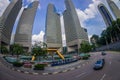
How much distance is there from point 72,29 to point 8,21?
73.3 m

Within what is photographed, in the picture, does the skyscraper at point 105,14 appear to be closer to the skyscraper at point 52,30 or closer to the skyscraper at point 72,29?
the skyscraper at point 72,29

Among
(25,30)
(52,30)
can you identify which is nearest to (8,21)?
(25,30)

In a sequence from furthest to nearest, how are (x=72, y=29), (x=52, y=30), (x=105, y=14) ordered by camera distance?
(x=52, y=30) < (x=105, y=14) < (x=72, y=29)

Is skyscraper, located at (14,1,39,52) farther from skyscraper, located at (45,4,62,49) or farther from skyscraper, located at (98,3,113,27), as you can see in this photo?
skyscraper, located at (98,3,113,27)

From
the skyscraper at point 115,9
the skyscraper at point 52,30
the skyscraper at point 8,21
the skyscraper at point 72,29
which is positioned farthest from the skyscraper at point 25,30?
the skyscraper at point 115,9

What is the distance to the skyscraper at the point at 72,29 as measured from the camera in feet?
579

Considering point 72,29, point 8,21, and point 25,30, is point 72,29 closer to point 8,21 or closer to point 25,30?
point 25,30

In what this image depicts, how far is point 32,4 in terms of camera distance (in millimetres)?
183000

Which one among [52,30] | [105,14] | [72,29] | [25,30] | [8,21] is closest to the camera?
[8,21]

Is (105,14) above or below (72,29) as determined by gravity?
above

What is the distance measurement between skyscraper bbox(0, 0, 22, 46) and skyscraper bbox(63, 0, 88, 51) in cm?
6000

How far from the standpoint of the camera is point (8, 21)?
152 metres

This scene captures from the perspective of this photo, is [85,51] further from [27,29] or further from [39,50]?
[27,29]

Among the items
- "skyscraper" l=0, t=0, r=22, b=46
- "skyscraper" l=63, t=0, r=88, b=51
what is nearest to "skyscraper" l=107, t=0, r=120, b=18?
"skyscraper" l=63, t=0, r=88, b=51
